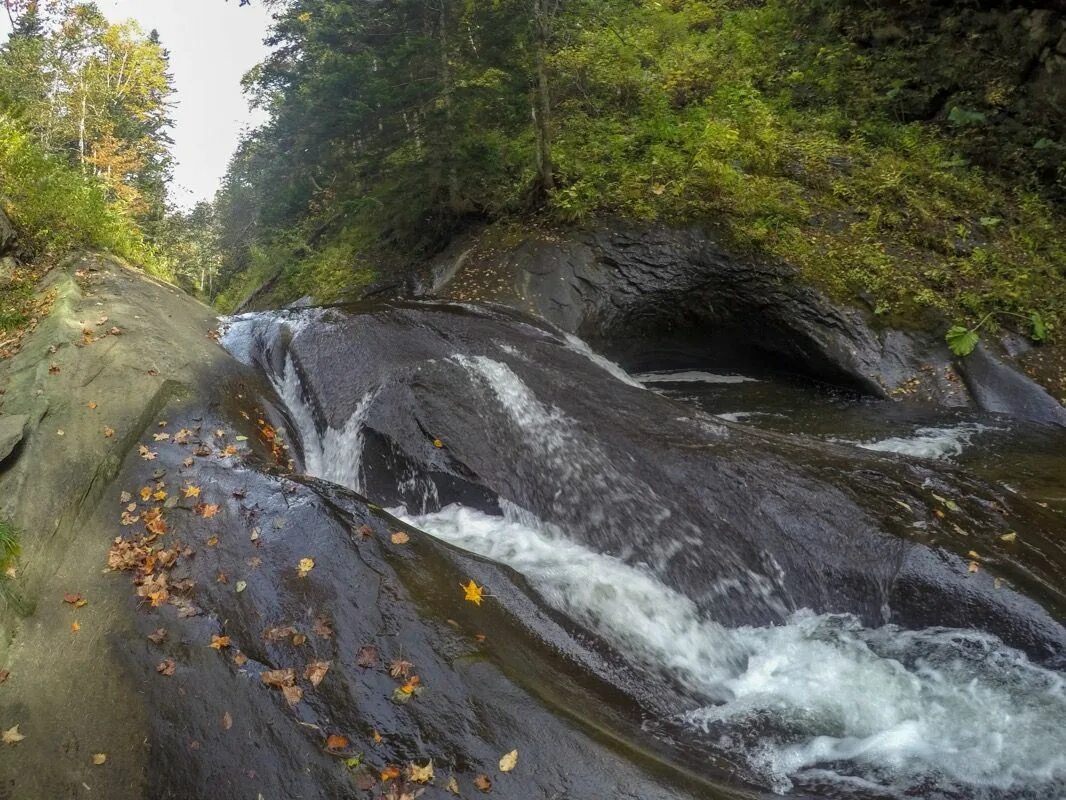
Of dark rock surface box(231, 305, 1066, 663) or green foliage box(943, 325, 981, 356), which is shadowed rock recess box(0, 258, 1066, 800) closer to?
dark rock surface box(231, 305, 1066, 663)

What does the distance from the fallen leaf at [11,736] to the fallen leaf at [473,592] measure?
2540mm

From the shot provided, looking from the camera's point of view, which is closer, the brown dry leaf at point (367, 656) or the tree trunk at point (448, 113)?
the brown dry leaf at point (367, 656)

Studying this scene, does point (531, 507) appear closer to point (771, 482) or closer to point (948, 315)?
point (771, 482)

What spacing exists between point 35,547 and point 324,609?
7.54 ft

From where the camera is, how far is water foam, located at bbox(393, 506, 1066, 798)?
384 cm

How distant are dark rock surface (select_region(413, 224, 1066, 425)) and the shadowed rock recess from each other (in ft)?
12.1

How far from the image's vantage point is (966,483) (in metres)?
6.11

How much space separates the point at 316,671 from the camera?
3.73 meters

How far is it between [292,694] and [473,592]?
4.43 feet

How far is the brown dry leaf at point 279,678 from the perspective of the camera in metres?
3.66

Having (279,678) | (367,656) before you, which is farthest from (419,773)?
(279,678)

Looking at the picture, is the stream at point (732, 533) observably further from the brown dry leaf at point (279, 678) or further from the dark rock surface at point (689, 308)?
the brown dry leaf at point (279, 678)

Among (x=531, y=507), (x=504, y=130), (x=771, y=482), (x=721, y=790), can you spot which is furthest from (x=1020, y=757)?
(x=504, y=130)

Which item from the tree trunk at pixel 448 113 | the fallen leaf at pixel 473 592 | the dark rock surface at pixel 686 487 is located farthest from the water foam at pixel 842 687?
the tree trunk at pixel 448 113
